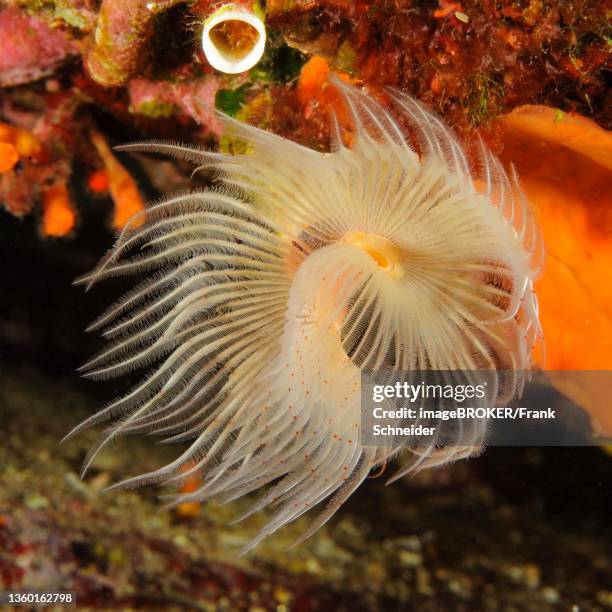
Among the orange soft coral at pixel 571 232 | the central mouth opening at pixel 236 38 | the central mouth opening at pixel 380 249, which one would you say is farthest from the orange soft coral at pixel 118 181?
the orange soft coral at pixel 571 232

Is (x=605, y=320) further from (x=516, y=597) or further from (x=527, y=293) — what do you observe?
(x=516, y=597)

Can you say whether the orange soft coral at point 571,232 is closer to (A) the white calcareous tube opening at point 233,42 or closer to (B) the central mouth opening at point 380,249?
(B) the central mouth opening at point 380,249

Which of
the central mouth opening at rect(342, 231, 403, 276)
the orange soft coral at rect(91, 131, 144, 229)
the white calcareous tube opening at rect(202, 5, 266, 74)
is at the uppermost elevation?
the orange soft coral at rect(91, 131, 144, 229)

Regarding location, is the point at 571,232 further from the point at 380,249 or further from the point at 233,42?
the point at 233,42

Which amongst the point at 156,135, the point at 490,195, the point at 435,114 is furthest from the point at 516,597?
the point at 156,135

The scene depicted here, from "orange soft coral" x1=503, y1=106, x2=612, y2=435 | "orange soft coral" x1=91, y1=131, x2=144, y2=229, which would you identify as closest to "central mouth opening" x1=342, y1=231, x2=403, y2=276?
"orange soft coral" x1=503, y1=106, x2=612, y2=435

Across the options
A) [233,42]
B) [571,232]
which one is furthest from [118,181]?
[571,232]

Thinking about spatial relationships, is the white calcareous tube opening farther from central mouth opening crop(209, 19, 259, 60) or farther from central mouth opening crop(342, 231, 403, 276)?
→ central mouth opening crop(342, 231, 403, 276)
